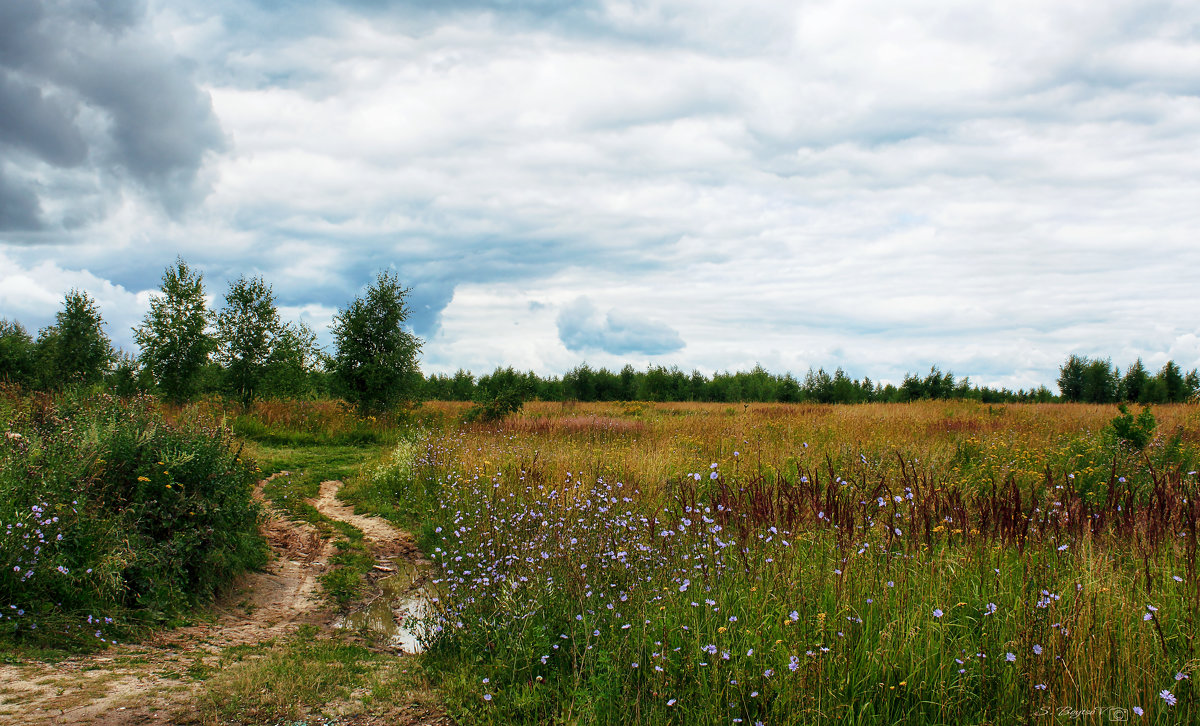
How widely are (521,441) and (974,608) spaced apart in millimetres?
9698

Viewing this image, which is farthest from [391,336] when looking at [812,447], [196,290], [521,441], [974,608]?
[974,608]

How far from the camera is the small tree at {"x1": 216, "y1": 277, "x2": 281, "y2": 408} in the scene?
2389cm

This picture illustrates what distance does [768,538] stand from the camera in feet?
13.9

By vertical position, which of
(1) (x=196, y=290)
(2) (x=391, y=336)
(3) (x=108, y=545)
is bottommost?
(3) (x=108, y=545)

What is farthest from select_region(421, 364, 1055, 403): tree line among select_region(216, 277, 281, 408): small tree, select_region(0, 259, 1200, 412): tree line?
select_region(216, 277, 281, 408): small tree

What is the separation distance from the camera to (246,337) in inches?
958

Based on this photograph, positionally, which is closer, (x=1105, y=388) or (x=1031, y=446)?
(x=1031, y=446)

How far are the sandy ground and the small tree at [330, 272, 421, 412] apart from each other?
1373 cm

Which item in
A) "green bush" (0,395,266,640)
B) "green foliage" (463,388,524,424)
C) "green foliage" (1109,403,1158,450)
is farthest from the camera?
"green foliage" (463,388,524,424)

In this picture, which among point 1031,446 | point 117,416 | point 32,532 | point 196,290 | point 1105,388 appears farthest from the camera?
point 1105,388

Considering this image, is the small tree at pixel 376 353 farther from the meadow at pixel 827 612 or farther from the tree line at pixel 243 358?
the meadow at pixel 827 612

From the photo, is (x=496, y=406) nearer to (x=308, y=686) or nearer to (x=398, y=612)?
(x=398, y=612)

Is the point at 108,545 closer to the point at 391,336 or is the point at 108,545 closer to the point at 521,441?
the point at 521,441

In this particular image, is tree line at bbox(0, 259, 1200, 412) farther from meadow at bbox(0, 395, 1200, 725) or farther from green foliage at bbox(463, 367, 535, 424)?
meadow at bbox(0, 395, 1200, 725)
